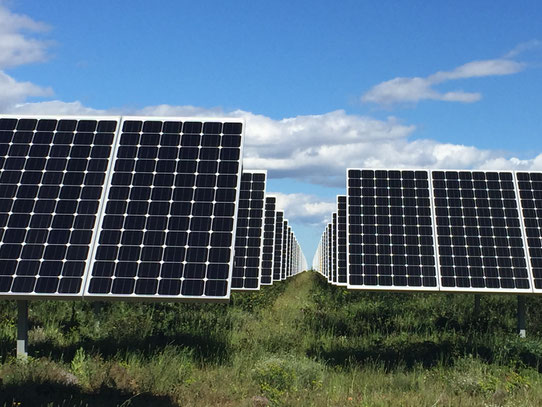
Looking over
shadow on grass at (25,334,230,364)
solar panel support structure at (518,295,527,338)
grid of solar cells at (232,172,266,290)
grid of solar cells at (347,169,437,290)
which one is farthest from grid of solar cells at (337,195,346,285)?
shadow on grass at (25,334,230,364)

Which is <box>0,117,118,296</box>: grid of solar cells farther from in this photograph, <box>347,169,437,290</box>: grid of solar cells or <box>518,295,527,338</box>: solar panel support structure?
<box>518,295,527,338</box>: solar panel support structure

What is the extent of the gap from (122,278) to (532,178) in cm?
1425

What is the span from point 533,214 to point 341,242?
14186 mm

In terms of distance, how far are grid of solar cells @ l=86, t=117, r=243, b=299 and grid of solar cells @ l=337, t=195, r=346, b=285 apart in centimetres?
1578

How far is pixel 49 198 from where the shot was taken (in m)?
16.0

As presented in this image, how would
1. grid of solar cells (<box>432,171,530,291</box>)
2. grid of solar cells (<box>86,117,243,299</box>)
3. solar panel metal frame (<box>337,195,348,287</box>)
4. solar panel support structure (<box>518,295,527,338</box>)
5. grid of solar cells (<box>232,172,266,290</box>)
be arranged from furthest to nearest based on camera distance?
1. solar panel metal frame (<box>337,195,348,287</box>)
2. grid of solar cells (<box>232,172,266,290</box>)
3. solar panel support structure (<box>518,295,527,338</box>)
4. grid of solar cells (<box>432,171,530,291</box>)
5. grid of solar cells (<box>86,117,243,299</box>)

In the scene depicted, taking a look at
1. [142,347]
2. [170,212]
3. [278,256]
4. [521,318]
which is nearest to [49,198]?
[170,212]

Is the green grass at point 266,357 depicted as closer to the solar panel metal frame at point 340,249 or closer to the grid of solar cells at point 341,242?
the solar panel metal frame at point 340,249

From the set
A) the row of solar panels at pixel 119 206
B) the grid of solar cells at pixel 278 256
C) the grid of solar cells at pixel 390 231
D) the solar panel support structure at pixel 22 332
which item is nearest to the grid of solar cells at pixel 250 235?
the grid of solar cells at pixel 390 231

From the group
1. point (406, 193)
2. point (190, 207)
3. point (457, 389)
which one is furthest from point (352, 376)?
point (406, 193)

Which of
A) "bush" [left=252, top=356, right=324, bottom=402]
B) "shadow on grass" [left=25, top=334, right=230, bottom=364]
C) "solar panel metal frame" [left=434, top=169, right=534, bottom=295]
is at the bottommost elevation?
"bush" [left=252, top=356, right=324, bottom=402]

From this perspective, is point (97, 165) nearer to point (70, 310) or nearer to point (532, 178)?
point (70, 310)

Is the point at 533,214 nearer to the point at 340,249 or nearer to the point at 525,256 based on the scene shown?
the point at 525,256

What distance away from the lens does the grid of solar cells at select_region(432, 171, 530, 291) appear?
1795cm
